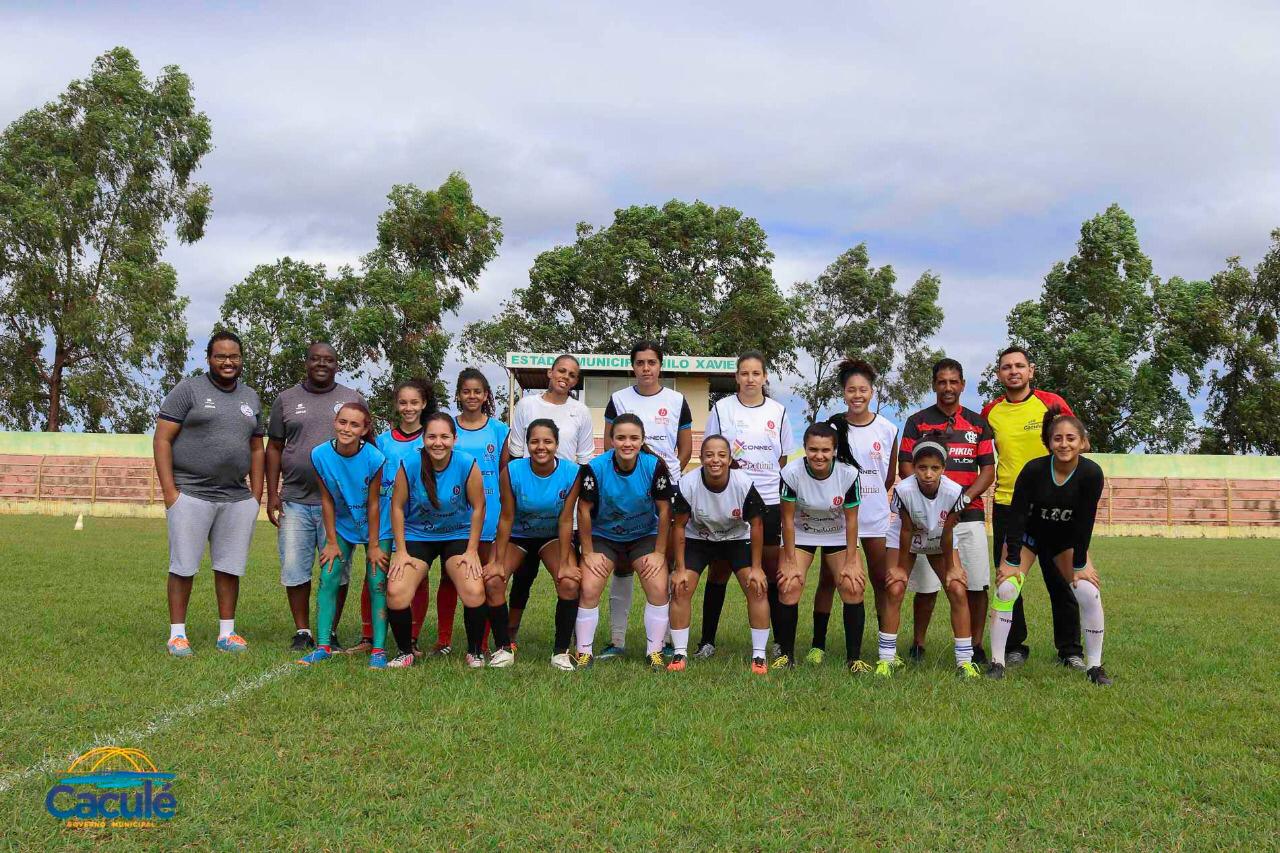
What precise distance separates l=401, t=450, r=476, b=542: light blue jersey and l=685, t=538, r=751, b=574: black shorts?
1.45m

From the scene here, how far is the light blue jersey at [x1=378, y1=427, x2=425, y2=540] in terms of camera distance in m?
6.36

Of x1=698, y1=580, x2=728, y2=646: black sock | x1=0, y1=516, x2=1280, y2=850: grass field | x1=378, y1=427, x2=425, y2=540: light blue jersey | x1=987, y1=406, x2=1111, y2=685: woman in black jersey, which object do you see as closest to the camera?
x1=0, y1=516, x2=1280, y2=850: grass field

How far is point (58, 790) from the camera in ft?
11.8

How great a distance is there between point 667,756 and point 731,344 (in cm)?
3299

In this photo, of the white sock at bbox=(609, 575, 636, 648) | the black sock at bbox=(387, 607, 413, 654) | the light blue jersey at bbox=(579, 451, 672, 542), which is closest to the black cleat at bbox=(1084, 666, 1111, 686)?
the light blue jersey at bbox=(579, 451, 672, 542)

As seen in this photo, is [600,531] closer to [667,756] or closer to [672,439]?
[672,439]

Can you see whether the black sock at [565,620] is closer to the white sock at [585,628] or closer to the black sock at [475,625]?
the white sock at [585,628]

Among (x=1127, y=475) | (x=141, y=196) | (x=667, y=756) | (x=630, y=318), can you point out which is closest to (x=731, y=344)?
(x=630, y=318)

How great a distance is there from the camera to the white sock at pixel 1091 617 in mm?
5973

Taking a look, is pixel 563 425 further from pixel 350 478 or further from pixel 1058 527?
pixel 1058 527

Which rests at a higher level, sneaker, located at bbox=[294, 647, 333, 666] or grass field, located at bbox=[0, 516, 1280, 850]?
grass field, located at bbox=[0, 516, 1280, 850]

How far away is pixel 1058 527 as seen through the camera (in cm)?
607

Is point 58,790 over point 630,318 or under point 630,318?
under

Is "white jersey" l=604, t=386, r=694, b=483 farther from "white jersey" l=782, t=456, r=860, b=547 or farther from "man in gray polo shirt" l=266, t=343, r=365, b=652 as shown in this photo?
"man in gray polo shirt" l=266, t=343, r=365, b=652
